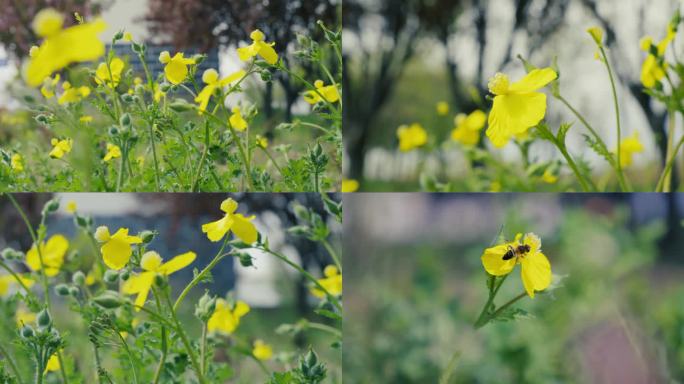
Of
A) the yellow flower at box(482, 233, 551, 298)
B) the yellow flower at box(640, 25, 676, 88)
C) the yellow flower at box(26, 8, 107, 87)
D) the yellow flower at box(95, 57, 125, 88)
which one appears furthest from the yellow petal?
the yellow flower at box(95, 57, 125, 88)

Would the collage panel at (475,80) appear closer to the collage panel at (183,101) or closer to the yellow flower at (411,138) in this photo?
the yellow flower at (411,138)

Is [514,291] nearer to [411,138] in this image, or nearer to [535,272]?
[411,138]

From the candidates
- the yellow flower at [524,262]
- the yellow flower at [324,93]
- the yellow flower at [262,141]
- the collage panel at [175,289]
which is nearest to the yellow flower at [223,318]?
the collage panel at [175,289]

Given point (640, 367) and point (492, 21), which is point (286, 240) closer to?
point (640, 367)

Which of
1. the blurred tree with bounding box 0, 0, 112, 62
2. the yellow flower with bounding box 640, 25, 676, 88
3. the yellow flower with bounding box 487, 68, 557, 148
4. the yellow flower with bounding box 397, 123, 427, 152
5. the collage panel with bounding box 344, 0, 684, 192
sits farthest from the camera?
the collage panel with bounding box 344, 0, 684, 192

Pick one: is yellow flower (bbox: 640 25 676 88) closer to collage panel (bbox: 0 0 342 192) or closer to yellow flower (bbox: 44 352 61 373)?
collage panel (bbox: 0 0 342 192)

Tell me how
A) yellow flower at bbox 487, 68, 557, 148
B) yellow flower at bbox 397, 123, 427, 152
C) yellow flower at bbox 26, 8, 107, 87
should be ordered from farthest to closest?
yellow flower at bbox 397, 123, 427, 152 → yellow flower at bbox 487, 68, 557, 148 → yellow flower at bbox 26, 8, 107, 87

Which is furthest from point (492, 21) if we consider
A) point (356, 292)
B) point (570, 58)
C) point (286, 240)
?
point (286, 240)
